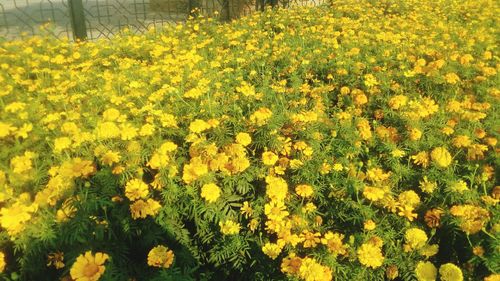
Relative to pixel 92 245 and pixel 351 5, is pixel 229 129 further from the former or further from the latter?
pixel 351 5

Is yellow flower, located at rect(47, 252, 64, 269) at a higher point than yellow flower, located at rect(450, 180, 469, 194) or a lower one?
lower

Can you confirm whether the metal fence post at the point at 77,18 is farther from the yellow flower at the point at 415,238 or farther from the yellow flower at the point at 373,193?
the yellow flower at the point at 415,238

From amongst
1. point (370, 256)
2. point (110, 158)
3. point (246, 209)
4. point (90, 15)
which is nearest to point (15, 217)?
point (110, 158)

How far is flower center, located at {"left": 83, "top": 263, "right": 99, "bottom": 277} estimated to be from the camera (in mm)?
1590

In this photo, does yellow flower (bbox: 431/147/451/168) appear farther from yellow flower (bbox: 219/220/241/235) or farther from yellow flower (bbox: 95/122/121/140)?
yellow flower (bbox: 95/122/121/140)

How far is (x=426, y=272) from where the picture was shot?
1.80m

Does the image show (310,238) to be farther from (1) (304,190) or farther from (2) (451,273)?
(2) (451,273)

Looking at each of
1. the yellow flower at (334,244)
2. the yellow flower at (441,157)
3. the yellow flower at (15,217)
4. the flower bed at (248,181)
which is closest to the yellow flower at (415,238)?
the flower bed at (248,181)

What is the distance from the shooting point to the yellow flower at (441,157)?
7.66 feet

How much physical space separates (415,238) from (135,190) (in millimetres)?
1519

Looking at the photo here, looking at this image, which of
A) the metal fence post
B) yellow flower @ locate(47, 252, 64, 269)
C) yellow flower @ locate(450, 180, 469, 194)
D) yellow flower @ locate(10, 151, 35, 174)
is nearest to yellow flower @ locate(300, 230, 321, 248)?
yellow flower @ locate(450, 180, 469, 194)

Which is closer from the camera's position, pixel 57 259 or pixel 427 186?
pixel 57 259

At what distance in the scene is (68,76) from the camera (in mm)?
3787

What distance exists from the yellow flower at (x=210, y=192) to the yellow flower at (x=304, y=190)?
18.6 inches
